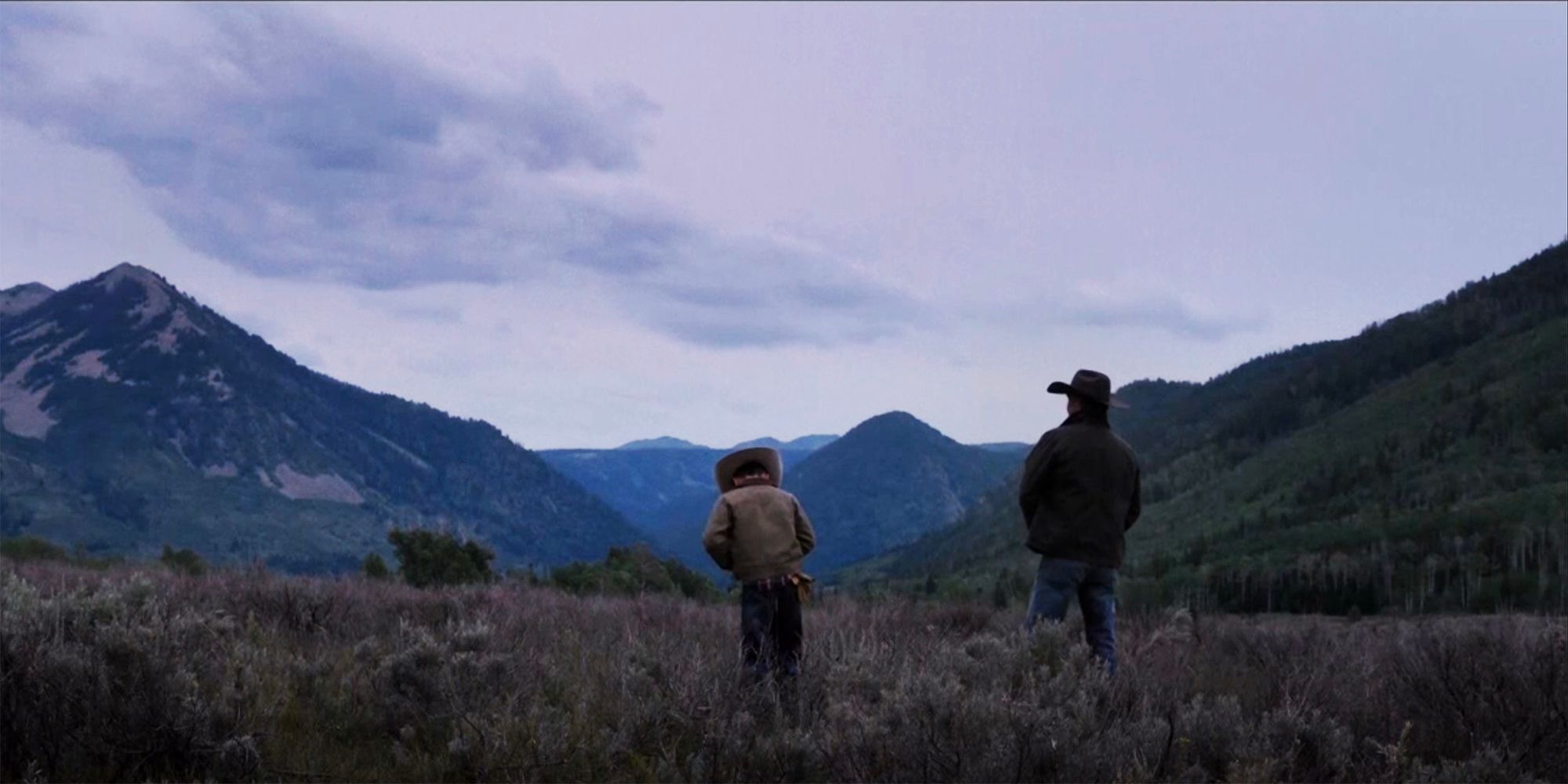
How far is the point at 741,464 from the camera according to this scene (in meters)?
7.91

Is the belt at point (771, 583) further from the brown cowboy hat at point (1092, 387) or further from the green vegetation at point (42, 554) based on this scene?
the green vegetation at point (42, 554)

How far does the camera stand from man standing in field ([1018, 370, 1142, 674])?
778 cm

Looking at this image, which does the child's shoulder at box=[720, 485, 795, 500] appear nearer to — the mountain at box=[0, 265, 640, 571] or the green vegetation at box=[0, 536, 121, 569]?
the green vegetation at box=[0, 536, 121, 569]

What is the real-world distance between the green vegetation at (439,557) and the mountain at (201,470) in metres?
114

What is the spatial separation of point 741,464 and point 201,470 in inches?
7031

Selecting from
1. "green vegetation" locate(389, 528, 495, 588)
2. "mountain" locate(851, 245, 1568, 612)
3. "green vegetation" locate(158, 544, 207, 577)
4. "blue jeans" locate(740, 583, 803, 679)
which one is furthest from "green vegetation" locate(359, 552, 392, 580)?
"mountain" locate(851, 245, 1568, 612)

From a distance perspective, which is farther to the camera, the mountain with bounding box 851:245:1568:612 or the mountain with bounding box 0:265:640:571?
the mountain with bounding box 0:265:640:571

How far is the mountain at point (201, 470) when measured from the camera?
142 metres

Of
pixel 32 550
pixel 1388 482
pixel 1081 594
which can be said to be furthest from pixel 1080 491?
pixel 1388 482

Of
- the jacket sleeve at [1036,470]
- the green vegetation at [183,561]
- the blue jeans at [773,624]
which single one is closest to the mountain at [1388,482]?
the green vegetation at [183,561]

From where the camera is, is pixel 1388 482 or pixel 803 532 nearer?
pixel 803 532

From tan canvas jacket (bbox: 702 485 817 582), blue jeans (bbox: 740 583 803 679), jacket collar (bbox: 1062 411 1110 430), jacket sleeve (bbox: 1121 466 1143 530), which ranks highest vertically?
jacket collar (bbox: 1062 411 1110 430)

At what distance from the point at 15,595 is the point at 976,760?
4990 millimetres

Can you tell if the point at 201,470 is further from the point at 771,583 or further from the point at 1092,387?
the point at 1092,387
